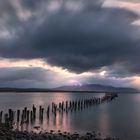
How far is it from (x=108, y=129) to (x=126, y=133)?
10.6ft

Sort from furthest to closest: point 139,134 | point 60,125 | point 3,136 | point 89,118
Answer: point 89,118 < point 60,125 < point 139,134 < point 3,136

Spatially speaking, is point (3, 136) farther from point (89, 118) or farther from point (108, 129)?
point (89, 118)

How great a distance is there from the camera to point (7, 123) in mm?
33438

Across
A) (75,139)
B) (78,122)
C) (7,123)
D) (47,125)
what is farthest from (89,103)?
(75,139)

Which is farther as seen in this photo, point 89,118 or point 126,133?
point 89,118

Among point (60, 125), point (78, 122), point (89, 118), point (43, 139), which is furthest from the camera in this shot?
point (89, 118)

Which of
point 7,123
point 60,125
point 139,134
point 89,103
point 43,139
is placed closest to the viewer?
point 43,139

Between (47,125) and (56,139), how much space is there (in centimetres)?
1677

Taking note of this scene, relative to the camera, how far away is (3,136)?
923 inches

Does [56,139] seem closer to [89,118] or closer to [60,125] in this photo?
[60,125]

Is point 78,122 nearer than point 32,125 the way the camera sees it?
No

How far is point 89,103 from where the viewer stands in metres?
80.7

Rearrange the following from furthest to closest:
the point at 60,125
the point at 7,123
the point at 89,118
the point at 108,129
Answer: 1. the point at 89,118
2. the point at 60,125
3. the point at 108,129
4. the point at 7,123

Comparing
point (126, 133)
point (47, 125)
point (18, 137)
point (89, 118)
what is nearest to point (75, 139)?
point (18, 137)
